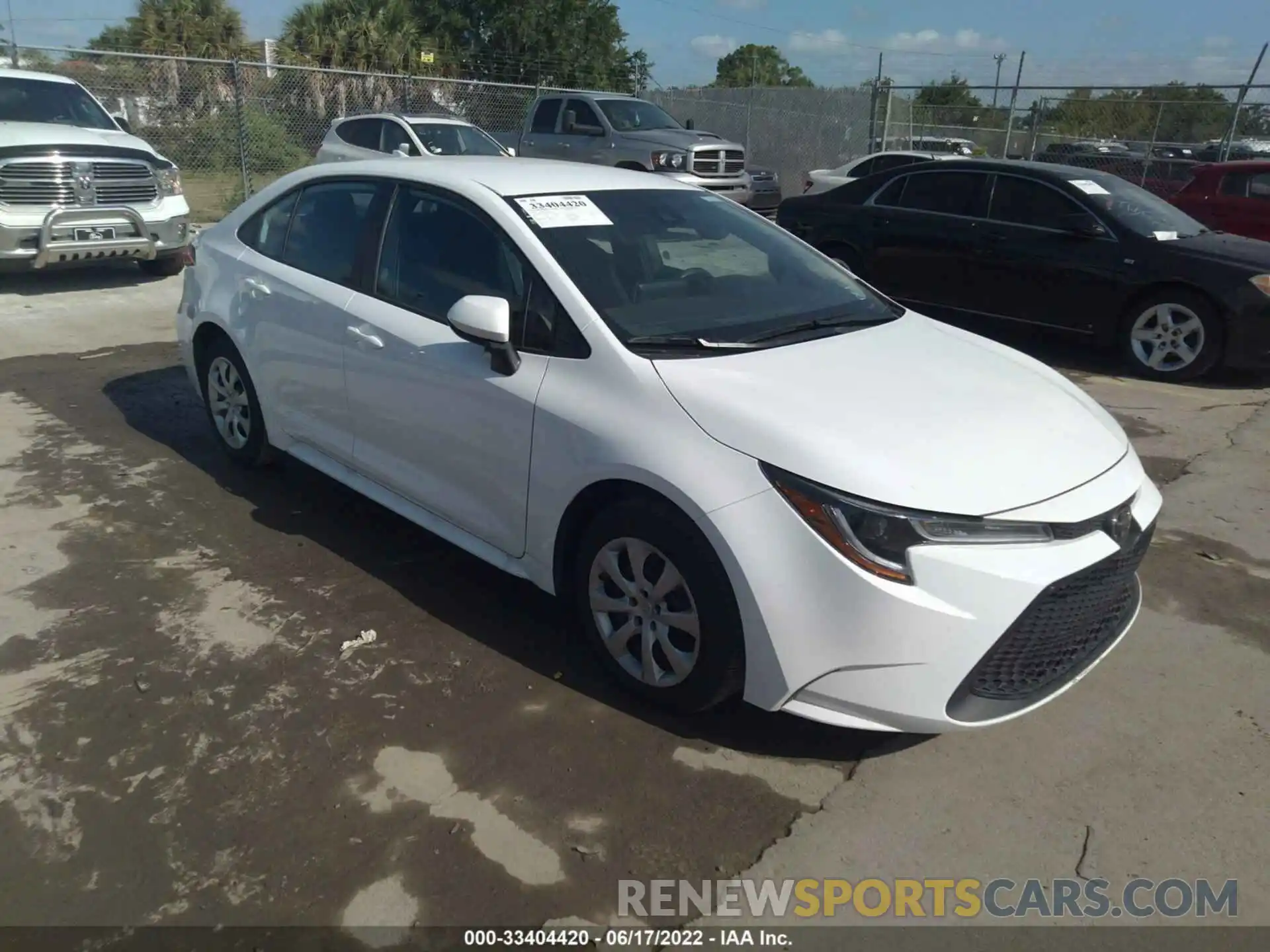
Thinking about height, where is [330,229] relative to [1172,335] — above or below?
above

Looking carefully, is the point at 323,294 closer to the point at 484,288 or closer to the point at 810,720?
the point at 484,288

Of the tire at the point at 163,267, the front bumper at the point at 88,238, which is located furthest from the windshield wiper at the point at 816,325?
the tire at the point at 163,267

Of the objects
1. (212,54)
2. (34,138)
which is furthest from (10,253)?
(212,54)

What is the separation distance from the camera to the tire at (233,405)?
4988 mm

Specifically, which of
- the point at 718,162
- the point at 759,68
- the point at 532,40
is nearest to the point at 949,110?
the point at 718,162

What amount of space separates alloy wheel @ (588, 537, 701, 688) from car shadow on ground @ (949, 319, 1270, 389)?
5.62 metres

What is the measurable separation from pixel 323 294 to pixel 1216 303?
254 inches

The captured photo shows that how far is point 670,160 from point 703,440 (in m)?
12.4

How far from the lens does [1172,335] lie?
25.3 feet

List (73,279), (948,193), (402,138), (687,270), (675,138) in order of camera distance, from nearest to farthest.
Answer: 1. (687,270)
2. (948,193)
3. (73,279)
4. (402,138)
5. (675,138)

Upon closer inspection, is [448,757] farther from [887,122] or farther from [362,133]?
[887,122]

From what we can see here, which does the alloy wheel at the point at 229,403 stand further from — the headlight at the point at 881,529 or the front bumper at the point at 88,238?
the front bumper at the point at 88,238

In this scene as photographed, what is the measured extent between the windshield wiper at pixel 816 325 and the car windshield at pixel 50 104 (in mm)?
9141

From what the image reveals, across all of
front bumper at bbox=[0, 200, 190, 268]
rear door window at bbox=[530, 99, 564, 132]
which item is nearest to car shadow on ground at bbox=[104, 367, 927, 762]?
front bumper at bbox=[0, 200, 190, 268]
